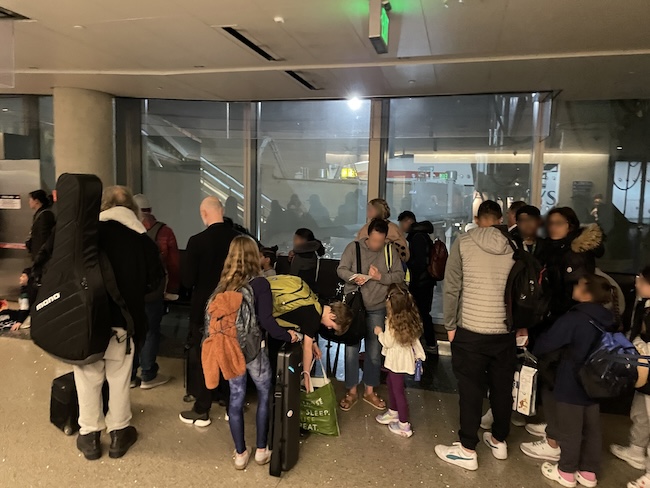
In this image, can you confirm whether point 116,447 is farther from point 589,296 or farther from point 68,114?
point 68,114

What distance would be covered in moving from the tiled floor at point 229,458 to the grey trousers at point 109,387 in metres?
0.24

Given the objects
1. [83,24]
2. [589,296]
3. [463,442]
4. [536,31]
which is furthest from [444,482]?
[83,24]

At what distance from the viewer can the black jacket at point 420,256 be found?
16.0ft

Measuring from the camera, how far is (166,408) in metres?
3.72

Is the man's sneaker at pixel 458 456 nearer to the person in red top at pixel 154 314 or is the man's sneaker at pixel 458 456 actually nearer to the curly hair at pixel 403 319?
the curly hair at pixel 403 319

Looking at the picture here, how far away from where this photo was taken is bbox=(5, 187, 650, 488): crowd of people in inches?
110

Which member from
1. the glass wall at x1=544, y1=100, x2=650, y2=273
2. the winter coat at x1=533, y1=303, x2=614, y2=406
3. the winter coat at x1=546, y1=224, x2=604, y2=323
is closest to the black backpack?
the winter coat at x1=533, y1=303, x2=614, y2=406

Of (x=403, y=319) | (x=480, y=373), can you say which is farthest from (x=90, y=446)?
(x=480, y=373)

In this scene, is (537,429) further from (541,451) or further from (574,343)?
(574,343)

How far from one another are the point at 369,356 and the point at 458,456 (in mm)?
1011

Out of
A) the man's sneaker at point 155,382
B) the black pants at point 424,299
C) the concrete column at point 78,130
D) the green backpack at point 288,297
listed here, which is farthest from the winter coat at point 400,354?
the concrete column at point 78,130

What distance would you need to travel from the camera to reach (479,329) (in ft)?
9.70

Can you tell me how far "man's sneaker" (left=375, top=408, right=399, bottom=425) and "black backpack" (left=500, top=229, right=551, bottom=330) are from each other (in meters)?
1.16

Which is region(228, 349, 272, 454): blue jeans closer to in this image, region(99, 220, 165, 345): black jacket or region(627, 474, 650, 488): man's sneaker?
region(99, 220, 165, 345): black jacket
